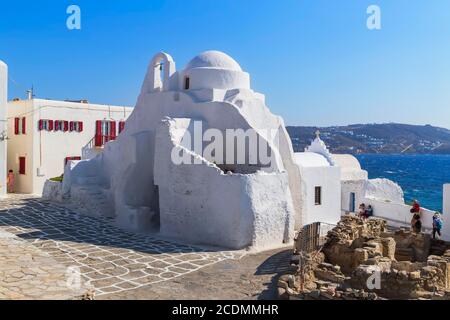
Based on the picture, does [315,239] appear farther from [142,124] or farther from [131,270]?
[142,124]

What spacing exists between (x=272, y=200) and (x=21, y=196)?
16221 millimetres

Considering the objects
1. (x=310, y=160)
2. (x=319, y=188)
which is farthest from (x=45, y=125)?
(x=319, y=188)

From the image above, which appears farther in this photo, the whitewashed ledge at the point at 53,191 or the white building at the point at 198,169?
the whitewashed ledge at the point at 53,191

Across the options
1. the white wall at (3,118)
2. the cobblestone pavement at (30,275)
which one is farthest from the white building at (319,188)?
the white wall at (3,118)

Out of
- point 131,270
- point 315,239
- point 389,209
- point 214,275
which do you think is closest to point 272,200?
point 315,239

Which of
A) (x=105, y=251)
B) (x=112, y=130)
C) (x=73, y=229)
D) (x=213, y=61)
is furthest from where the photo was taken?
(x=112, y=130)

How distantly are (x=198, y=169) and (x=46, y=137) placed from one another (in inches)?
590

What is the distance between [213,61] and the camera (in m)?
19.4

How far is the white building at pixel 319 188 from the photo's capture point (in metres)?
18.3

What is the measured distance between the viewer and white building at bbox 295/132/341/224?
59.9 ft

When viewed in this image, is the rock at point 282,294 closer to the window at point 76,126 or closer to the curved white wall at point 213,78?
the curved white wall at point 213,78

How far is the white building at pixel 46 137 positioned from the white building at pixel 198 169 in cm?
495

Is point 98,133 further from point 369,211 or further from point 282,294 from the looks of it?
point 282,294

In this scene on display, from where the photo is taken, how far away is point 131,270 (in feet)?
39.0
